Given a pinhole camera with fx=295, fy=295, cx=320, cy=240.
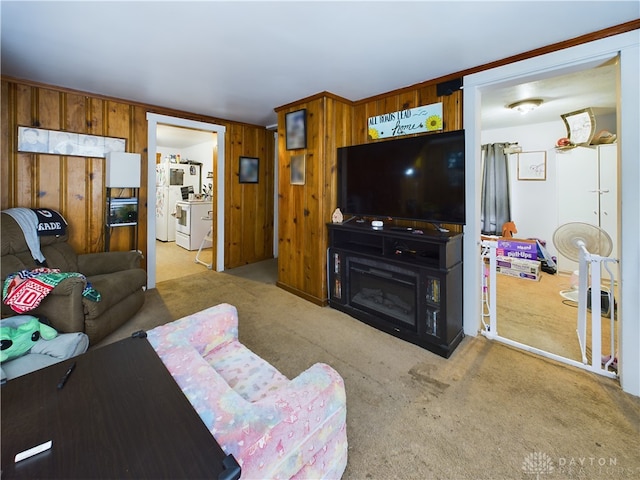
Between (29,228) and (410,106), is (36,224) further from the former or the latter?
(410,106)

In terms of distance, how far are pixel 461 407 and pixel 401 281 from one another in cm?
104

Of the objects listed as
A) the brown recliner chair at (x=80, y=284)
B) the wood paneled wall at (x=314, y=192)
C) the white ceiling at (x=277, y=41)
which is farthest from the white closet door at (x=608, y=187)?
the brown recliner chair at (x=80, y=284)

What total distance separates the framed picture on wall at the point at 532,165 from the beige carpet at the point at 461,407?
3.57 m

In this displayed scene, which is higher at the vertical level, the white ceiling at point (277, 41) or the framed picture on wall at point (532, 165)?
the white ceiling at point (277, 41)

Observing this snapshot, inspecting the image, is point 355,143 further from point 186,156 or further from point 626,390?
point 186,156

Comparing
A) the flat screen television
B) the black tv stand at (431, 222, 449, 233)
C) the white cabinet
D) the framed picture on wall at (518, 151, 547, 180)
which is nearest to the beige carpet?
the black tv stand at (431, 222, 449, 233)

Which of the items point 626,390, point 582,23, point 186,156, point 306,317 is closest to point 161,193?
point 186,156

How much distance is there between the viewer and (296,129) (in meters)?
3.33

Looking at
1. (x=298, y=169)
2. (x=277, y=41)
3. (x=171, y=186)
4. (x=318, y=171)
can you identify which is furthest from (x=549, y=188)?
(x=171, y=186)

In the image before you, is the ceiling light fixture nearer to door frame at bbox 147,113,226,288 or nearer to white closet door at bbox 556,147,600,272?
white closet door at bbox 556,147,600,272

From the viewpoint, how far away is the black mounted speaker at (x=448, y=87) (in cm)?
254

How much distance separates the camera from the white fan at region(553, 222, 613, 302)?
2.72 m

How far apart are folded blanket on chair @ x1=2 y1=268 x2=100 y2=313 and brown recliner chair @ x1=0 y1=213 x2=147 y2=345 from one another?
0.20ft

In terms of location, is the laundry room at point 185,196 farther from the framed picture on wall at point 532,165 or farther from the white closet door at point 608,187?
the white closet door at point 608,187
